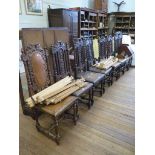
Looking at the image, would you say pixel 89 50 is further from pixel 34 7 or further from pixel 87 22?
pixel 87 22

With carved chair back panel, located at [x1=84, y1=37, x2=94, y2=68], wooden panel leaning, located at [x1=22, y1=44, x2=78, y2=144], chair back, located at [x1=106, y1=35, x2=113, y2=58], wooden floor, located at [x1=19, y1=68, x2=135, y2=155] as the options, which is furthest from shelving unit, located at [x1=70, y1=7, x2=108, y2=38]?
wooden panel leaning, located at [x1=22, y1=44, x2=78, y2=144]

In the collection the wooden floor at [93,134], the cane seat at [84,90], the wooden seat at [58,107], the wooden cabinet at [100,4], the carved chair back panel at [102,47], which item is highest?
the wooden cabinet at [100,4]

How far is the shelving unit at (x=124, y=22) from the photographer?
22.6 ft

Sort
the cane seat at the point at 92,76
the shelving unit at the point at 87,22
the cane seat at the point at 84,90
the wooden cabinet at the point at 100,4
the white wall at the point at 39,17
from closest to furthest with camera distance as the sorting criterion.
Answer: the cane seat at the point at 84,90 → the cane seat at the point at 92,76 → the white wall at the point at 39,17 → the shelving unit at the point at 87,22 → the wooden cabinet at the point at 100,4

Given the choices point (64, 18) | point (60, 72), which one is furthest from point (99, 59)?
point (64, 18)

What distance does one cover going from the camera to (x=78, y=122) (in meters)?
2.42

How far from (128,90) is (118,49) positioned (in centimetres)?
166

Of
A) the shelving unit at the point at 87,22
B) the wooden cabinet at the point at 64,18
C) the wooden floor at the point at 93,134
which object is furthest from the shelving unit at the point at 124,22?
the wooden floor at the point at 93,134

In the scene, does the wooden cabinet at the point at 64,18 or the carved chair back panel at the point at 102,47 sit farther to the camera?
the wooden cabinet at the point at 64,18

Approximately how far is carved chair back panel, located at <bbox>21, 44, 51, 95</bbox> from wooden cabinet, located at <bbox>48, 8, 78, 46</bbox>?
8.56 feet

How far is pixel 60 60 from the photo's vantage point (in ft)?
8.59

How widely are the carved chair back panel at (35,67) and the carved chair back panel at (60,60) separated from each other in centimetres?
27

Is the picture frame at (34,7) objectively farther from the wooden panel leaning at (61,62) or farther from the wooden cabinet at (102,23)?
the wooden cabinet at (102,23)
